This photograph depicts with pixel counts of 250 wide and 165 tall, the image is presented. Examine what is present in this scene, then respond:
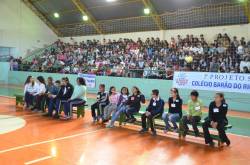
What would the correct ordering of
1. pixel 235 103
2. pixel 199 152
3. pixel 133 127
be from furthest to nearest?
pixel 235 103 < pixel 133 127 < pixel 199 152

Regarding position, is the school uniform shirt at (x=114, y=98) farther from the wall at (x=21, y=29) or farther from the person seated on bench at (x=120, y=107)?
the wall at (x=21, y=29)

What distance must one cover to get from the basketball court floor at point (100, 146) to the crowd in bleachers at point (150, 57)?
5.53 meters

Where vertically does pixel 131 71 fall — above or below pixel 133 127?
above

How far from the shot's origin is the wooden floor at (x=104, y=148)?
5270 mm

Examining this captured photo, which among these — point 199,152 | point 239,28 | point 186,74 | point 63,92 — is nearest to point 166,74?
point 186,74

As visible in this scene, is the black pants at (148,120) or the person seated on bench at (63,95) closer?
the black pants at (148,120)

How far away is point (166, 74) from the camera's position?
47.0 feet

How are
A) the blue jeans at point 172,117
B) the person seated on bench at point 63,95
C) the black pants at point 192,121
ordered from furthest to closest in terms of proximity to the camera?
the person seated on bench at point 63,95
the blue jeans at point 172,117
the black pants at point 192,121

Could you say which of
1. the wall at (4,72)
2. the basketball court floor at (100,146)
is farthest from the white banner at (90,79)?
the basketball court floor at (100,146)

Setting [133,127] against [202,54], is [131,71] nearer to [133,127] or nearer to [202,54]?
[202,54]

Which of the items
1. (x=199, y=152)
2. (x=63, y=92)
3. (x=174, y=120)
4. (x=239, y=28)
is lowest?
(x=199, y=152)

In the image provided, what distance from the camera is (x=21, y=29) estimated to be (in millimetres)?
25000

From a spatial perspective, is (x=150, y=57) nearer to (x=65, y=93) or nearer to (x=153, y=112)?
(x=65, y=93)

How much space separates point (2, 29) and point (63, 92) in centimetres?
1691
